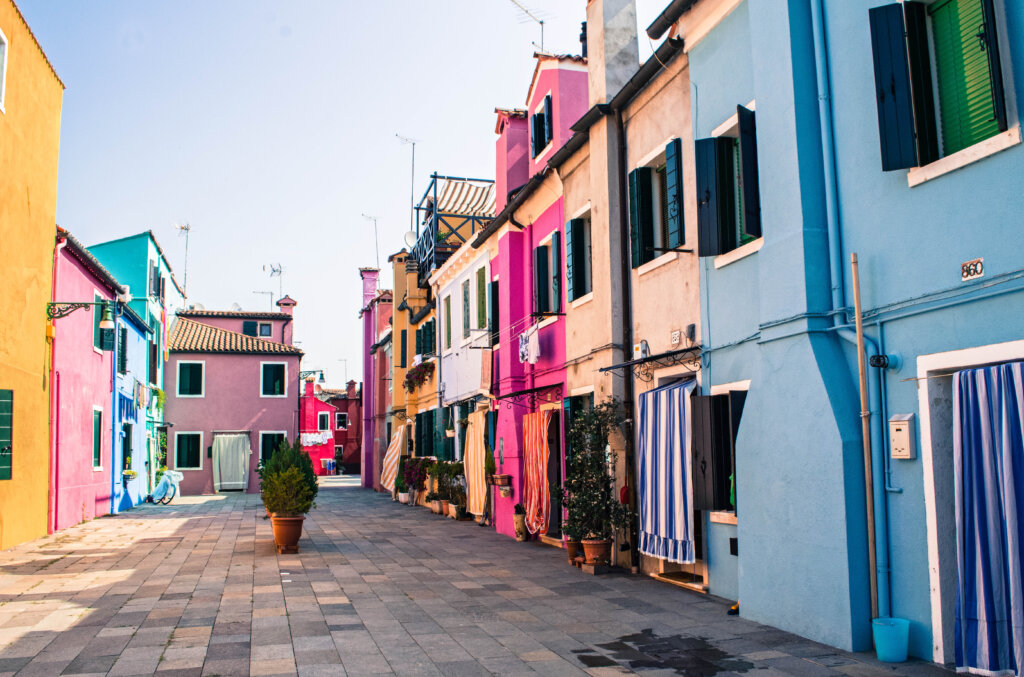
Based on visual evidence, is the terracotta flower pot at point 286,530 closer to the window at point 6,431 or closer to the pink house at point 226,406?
the window at point 6,431

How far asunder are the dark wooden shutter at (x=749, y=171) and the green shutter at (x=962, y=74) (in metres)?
1.92

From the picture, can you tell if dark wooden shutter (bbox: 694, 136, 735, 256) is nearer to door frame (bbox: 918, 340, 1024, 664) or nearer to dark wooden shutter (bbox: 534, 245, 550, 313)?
door frame (bbox: 918, 340, 1024, 664)

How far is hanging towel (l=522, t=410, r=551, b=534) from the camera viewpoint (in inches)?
544

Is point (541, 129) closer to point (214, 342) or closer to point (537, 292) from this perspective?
point (537, 292)

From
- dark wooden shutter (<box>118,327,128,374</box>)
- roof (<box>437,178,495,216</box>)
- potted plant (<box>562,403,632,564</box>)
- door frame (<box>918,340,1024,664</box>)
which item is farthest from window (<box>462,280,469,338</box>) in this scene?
door frame (<box>918,340,1024,664</box>)

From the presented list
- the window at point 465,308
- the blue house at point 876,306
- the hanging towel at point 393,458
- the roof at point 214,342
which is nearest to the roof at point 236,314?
the roof at point 214,342

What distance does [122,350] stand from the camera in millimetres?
22672

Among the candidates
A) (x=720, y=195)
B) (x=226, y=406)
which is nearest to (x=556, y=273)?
(x=720, y=195)

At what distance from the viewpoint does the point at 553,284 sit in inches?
559

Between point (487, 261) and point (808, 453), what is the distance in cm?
1180

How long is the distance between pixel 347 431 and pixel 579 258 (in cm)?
4995

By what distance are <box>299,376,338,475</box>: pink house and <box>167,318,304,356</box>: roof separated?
56.1 feet

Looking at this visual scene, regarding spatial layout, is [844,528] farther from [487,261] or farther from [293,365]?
[293,365]

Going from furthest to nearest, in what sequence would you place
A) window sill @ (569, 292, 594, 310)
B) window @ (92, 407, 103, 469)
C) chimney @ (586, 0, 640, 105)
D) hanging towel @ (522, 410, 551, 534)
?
window @ (92, 407, 103, 469)
hanging towel @ (522, 410, 551, 534)
window sill @ (569, 292, 594, 310)
chimney @ (586, 0, 640, 105)
